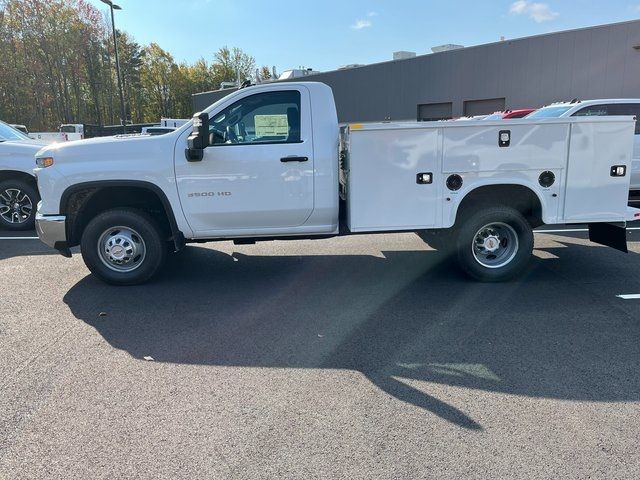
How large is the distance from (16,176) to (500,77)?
18589mm

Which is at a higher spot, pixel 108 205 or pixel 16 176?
pixel 16 176

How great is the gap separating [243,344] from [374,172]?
88.1 inches

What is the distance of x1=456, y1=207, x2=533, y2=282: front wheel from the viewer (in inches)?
213

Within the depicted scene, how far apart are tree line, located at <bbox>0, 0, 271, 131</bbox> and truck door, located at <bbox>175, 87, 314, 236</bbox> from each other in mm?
42414

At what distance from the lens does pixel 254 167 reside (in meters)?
5.22

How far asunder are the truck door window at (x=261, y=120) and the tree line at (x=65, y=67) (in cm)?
4239

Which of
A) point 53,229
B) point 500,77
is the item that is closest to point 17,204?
point 53,229

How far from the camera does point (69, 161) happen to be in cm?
527

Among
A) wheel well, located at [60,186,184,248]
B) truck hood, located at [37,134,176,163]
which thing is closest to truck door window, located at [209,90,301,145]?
truck hood, located at [37,134,176,163]

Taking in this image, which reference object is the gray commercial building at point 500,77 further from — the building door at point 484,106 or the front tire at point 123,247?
the front tire at point 123,247

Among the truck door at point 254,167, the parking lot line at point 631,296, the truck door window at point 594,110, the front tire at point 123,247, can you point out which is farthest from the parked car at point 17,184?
the truck door window at point 594,110

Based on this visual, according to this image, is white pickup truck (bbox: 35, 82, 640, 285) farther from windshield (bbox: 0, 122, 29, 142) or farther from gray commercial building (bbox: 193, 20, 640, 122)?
gray commercial building (bbox: 193, 20, 640, 122)

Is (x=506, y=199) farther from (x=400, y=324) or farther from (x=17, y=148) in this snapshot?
(x=17, y=148)

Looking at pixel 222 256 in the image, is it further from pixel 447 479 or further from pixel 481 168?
pixel 447 479
